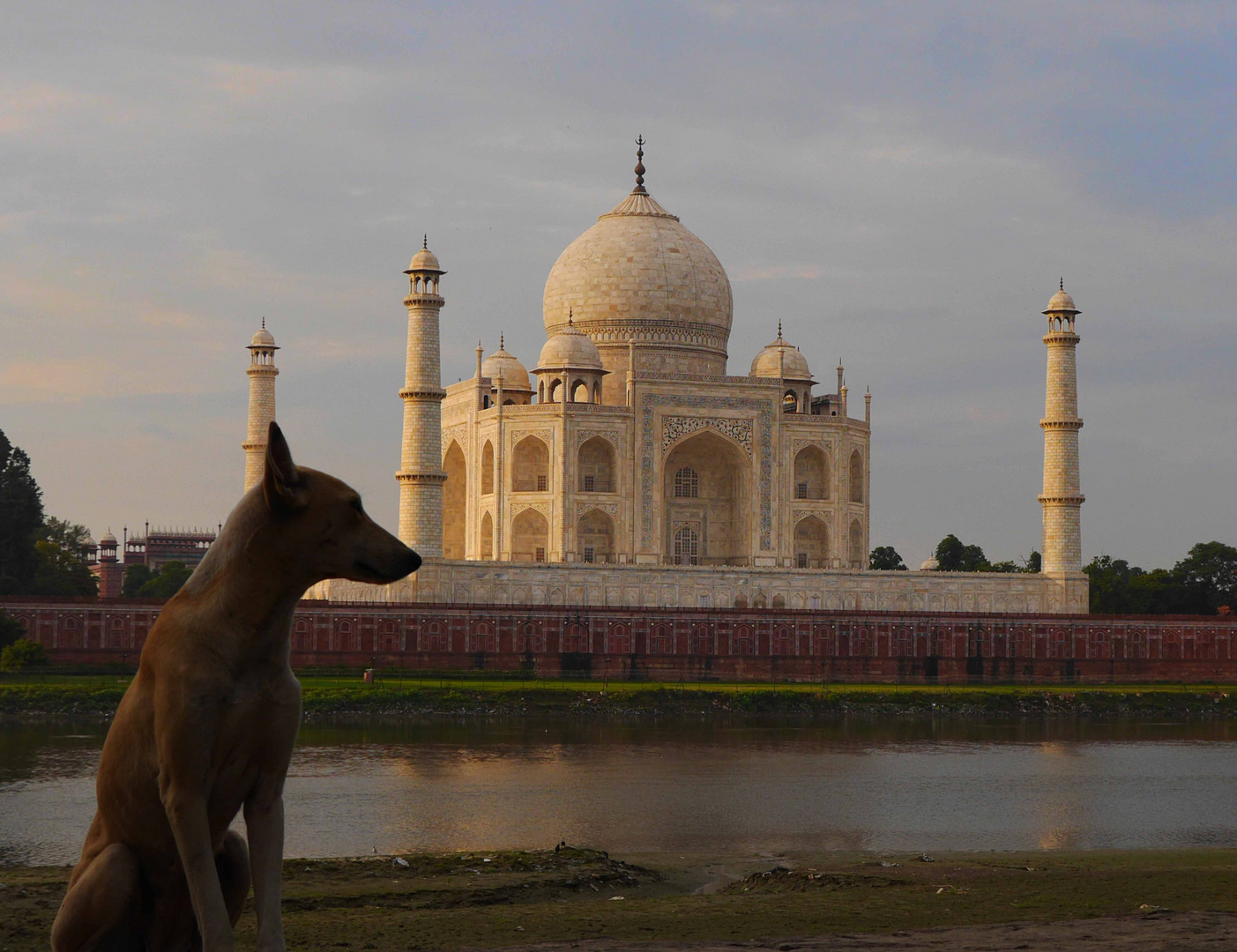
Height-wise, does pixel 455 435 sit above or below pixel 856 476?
above

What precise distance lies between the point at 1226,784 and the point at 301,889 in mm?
16437

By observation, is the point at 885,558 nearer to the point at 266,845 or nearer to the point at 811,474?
the point at 811,474

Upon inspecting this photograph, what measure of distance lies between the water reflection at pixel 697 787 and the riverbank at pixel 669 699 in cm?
145

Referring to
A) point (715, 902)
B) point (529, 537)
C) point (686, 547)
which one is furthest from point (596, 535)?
point (715, 902)

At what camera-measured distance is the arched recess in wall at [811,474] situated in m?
48.2

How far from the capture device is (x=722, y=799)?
19.8 m

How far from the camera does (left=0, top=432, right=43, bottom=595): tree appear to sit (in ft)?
130

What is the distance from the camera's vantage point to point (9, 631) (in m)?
33.4

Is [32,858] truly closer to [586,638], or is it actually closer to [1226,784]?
[1226,784]

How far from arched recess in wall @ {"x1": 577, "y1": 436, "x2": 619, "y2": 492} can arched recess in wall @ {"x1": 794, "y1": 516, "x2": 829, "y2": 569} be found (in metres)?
5.77

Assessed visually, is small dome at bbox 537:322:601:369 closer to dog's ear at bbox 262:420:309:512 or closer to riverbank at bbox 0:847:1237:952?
riverbank at bbox 0:847:1237:952

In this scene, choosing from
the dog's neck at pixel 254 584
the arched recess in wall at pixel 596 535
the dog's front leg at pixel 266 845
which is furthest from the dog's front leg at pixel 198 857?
the arched recess in wall at pixel 596 535

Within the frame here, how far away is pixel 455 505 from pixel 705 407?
818 cm

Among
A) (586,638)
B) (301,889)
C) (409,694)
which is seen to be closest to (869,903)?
(301,889)
